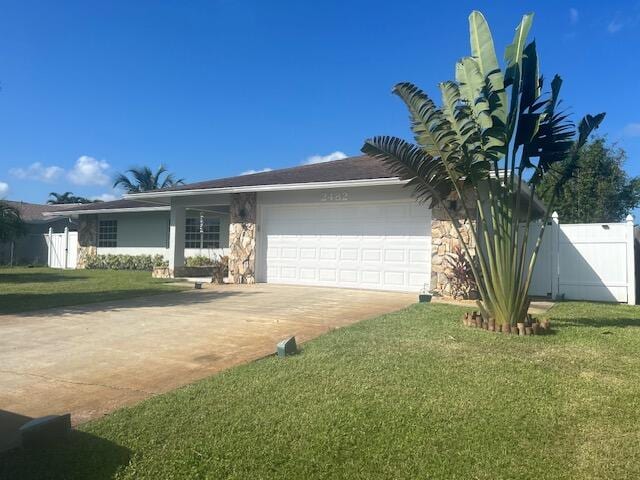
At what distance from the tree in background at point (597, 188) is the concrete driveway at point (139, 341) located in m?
18.0

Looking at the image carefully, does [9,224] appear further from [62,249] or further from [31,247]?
[31,247]

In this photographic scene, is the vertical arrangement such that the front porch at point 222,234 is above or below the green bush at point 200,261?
above

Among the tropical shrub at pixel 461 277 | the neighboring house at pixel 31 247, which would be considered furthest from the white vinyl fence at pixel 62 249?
the tropical shrub at pixel 461 277

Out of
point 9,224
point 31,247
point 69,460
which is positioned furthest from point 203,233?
point 69,460

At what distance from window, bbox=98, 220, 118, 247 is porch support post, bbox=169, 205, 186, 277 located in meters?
7.75

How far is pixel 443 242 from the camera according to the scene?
12.4m

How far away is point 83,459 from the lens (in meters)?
3.30

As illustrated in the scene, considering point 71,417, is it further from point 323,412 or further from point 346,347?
point 346,347

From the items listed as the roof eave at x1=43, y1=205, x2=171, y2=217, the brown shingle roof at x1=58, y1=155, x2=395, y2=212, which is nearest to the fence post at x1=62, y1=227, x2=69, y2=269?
the roof eave at x1=43, y1=205, x2=171, y2=217

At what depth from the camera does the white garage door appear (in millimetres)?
13000

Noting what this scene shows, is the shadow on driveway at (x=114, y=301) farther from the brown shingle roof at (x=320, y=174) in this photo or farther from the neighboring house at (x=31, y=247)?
the neighboring house at (x=31, y=247)

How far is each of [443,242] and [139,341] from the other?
8.07 m

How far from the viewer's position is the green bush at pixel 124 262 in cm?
2318

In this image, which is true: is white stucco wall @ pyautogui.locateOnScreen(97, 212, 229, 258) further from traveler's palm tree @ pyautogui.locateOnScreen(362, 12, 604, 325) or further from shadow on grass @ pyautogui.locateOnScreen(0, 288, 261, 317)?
traveler's palm tree @ pyautogui.locateOnScreen(362, 12, 604, 325)
